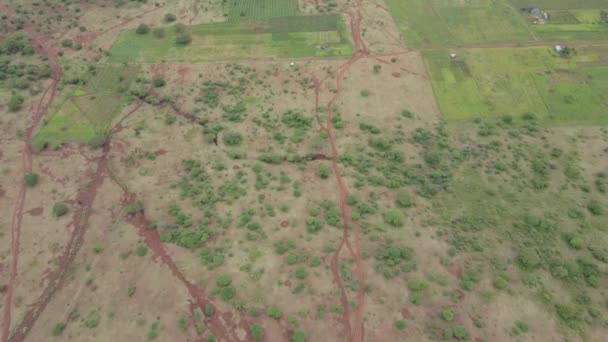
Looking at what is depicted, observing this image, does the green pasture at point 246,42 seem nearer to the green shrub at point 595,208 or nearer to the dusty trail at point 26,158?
the dusty trail at point 26,158

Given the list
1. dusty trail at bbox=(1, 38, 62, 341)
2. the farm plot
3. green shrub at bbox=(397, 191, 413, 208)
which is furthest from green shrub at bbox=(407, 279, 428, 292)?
the farm plot

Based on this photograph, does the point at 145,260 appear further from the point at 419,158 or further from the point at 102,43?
the point at 102,43

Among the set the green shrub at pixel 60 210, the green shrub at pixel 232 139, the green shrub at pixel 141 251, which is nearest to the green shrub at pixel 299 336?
the green shrub at pixel 141 251

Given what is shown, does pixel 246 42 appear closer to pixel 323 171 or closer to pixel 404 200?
pixel 323 171

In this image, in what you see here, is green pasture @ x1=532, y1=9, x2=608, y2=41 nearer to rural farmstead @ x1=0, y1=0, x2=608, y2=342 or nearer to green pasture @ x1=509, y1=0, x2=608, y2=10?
rural farmstead @ x1=0, y1=0, x2=608, y2=342

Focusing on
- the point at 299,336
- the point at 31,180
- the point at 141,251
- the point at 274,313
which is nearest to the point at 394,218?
the point at 299,336
